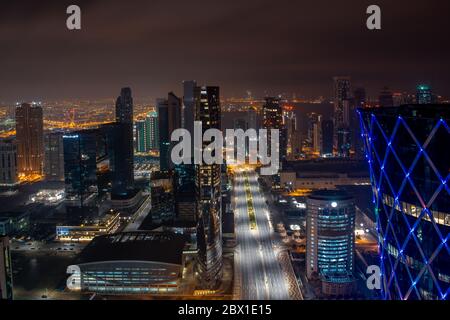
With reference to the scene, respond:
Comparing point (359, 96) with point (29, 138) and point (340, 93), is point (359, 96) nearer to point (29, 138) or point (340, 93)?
point (340, 93)

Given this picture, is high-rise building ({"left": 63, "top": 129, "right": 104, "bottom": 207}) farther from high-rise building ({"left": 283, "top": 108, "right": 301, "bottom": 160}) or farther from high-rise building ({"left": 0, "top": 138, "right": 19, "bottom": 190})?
high-rise building ({"left": 283, "top": 108, "right": 301, "bottom": 160})

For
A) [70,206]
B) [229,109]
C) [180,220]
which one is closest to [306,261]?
[180,220]

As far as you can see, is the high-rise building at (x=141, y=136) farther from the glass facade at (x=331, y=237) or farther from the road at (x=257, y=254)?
the glass facade at (x=331, y=237)

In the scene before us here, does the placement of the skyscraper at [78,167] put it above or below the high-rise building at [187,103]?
below

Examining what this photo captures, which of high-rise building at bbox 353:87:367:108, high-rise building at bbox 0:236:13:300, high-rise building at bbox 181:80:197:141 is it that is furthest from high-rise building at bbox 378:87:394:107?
high-rise building at bbox 0:236:13:300

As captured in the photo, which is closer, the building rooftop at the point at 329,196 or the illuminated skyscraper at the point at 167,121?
the building rooftop at the point at 329,196

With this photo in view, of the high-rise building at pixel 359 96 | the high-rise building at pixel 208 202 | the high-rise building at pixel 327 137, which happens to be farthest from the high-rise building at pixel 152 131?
the high-rise building at pixel 208 202

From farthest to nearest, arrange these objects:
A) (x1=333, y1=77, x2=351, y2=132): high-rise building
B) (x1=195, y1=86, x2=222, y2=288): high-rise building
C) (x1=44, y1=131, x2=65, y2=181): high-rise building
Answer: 1. (x1=333, y1=77, x2=351, y2=132): high-rise building
2. (x1=44, y1=131, x2=65, y2=181): high-rise building
3. (x1=195, y1=86, x2=222, y2=288): high-rise building

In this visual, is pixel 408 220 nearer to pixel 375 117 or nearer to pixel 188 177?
pixel 375 117
